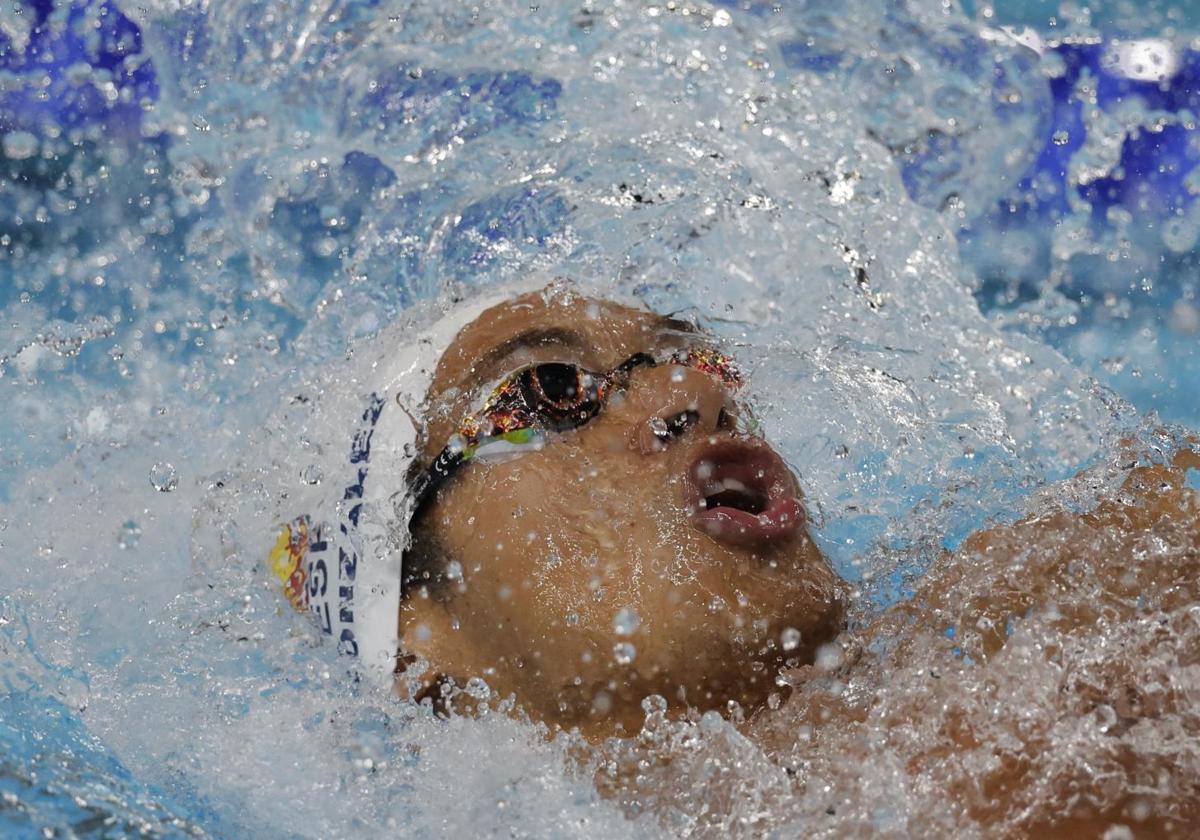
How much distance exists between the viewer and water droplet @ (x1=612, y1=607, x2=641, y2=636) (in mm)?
1186

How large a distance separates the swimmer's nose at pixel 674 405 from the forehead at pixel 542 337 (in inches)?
2.8

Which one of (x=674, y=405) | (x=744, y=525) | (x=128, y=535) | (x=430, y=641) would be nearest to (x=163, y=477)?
(x=128, y=535)

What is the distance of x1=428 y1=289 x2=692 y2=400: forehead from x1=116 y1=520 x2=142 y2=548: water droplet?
668 mm

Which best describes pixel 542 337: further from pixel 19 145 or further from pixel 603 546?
pixel 19 145

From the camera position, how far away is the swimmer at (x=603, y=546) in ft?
3.74

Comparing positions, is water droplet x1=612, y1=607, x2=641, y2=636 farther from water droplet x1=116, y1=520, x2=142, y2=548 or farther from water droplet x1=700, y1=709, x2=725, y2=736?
water droplet x1=116, y1=520, x2=142, y2=548

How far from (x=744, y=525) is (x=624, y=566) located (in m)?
0.14

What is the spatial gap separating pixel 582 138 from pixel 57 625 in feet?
4.02

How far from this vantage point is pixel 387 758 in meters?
1.29

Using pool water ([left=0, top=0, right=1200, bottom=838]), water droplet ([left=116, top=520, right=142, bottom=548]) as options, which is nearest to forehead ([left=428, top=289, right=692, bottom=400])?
pool water ([left=0, top=0, right=1200, bottom=838])

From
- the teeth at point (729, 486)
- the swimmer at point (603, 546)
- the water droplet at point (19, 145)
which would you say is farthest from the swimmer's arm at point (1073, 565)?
the water droplet at point (19, 145)

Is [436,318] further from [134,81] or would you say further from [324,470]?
[134,81]

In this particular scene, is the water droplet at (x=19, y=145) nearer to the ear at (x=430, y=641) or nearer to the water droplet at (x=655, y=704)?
the ear at (x=430, y=641)

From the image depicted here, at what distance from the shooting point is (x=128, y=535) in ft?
5.85
